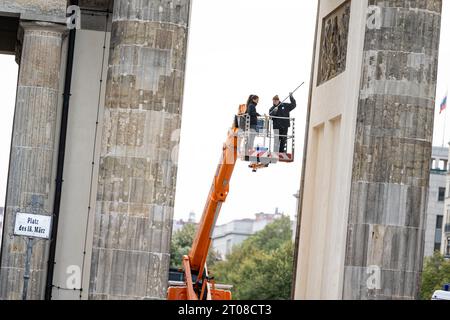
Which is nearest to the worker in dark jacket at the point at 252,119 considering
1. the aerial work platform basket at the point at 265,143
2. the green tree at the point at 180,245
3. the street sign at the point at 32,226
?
the aerial work platform basket at the point at 265,143

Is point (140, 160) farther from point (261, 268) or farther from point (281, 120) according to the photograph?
point (261, 268)

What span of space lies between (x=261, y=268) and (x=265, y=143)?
10041cm

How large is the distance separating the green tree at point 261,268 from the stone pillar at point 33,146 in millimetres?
84111

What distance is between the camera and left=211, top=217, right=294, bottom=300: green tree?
422 feet

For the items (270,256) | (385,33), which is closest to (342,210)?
(385,33)

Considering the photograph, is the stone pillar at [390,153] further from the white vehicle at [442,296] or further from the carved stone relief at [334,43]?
the white vehicle at [442,296]

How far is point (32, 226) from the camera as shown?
29734 mm

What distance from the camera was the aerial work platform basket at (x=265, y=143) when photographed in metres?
36.2

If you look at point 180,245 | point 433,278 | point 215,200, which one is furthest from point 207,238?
point 180,245

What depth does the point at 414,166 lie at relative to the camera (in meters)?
33.1

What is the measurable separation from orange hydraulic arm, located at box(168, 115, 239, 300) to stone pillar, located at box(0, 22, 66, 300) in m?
4.99
